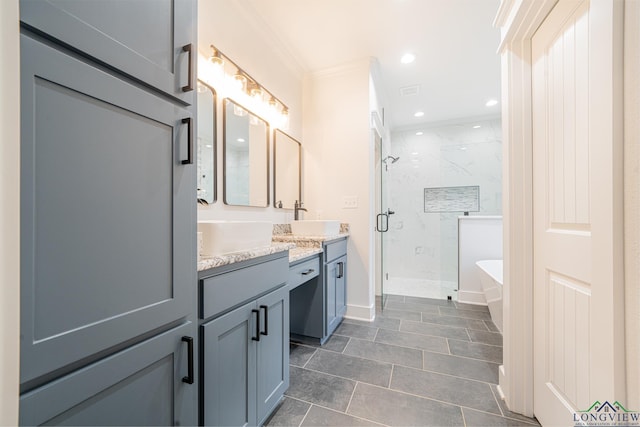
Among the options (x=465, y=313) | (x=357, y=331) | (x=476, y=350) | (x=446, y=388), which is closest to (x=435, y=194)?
(x=465, y=313)

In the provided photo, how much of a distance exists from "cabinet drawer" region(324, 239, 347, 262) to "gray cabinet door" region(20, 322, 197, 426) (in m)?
1.40

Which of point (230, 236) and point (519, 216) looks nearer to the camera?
point (230, 236)

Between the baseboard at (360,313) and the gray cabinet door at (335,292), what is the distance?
0.40ft

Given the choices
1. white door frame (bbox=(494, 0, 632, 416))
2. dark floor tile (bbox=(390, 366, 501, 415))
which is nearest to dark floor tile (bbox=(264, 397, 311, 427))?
dark floor tile (bbox=(390, 366, 501, 415))

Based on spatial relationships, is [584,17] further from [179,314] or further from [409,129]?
[409,129]

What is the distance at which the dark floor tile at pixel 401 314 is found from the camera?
8.59 ft

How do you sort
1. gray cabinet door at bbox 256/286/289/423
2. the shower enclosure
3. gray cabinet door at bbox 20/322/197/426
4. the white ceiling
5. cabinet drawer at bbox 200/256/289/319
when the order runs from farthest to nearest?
1. the shower enclosure
2. the white ceiling
3. gray cabinet door at bbox 256/286/289/423
4. cabinet drawer at bbox 200/256/289/319
5. gray cabinet door at bbox 20/322/197/426

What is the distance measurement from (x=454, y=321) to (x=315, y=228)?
1.72 m

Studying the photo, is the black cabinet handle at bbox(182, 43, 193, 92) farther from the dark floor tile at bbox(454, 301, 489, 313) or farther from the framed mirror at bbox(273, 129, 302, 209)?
the dark floor tile at bbox(454, 301, 489, 313)

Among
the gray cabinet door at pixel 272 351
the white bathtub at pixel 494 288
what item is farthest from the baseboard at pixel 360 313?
the gray cabinet door at pixel 272 351

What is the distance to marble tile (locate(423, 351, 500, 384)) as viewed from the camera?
1.62 m

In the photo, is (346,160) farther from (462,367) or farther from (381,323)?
(462,367)

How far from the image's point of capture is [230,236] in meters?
1.10

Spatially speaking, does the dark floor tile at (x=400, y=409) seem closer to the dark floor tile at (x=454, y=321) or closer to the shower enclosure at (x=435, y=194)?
the dark floor tile at (x=454, y=321)
